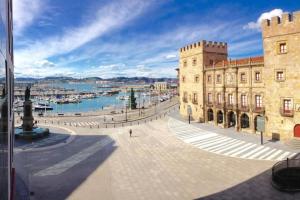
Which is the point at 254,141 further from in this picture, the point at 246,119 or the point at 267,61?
the point at 267,61

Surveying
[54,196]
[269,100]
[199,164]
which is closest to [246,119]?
[269,100]

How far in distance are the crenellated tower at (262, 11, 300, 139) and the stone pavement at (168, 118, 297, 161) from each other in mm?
3832

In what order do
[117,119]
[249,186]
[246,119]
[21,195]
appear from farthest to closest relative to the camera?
[117,119], [246,119], [249,186], [21,195]

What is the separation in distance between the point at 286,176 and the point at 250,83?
67.3ft

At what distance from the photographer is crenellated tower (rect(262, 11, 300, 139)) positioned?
3491 cm

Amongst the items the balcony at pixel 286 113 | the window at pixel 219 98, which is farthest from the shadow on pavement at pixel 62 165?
the balcony at pixel 286 113

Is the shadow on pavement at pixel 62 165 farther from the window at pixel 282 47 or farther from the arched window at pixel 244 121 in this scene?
the window at pixel 282 47

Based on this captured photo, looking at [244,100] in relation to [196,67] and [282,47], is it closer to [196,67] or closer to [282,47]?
[282,47]

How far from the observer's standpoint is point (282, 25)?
36031 mm

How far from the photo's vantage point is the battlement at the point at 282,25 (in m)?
34.6

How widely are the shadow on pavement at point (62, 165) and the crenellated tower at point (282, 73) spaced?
20873mm

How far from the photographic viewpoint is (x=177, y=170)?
28234mm

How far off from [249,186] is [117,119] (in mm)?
46342

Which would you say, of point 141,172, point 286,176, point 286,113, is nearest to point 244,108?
point 286,113
